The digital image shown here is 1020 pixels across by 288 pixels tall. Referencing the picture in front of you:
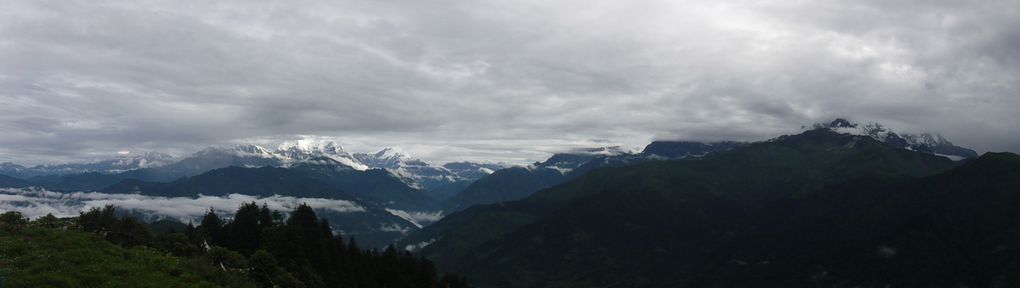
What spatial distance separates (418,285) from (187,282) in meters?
102

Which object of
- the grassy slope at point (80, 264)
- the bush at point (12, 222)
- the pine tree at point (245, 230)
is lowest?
the pine tree at point (245, 230)

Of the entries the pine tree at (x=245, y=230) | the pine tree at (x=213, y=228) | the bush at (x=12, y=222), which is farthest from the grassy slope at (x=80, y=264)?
the pine tree at (x=213, y=228)

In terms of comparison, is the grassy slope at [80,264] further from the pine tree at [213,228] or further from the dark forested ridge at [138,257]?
the pine tree at [213,228]

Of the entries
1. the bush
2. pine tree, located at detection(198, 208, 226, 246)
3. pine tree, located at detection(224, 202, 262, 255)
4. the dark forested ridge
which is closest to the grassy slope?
the dark forested ridge

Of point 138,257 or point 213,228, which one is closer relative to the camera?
point 138,257

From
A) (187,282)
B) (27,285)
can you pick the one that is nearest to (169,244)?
(187,282)

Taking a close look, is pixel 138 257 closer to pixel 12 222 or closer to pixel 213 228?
pixel 12 222

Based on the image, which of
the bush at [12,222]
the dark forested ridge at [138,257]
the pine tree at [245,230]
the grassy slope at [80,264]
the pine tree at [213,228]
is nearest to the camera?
the grassy slope at [80,264]

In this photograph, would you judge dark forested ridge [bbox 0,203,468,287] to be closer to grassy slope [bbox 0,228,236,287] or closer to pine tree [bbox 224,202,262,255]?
grassy slope [bbox 0,228,236,287]

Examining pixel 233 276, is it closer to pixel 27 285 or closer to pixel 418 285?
pixel 27 285

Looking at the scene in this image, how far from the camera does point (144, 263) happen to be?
56.2 metres

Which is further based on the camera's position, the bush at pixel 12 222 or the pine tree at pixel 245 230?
the pine tree at pixel 245 230

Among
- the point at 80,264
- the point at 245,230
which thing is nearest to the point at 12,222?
the point at 80,264

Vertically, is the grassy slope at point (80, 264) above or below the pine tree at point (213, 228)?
above
